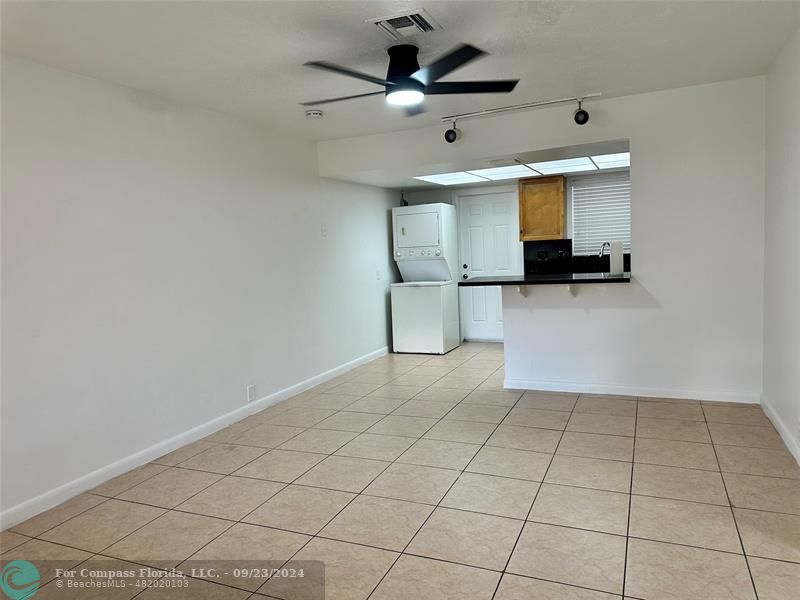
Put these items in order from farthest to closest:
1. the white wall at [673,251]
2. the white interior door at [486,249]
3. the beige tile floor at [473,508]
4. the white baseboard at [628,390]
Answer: the white interior door at [486,249]
the white baseboard at [628,390]
the white wall at [673,251]
the beige tile floor at [473,508]

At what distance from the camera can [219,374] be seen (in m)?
3.95

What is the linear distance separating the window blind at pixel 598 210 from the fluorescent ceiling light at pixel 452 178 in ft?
3.76

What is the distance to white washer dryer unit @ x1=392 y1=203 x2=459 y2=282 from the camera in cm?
644

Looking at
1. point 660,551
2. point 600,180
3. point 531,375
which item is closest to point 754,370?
point 531,375

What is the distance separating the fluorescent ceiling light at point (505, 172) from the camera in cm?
526

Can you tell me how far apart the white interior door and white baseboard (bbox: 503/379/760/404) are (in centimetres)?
208

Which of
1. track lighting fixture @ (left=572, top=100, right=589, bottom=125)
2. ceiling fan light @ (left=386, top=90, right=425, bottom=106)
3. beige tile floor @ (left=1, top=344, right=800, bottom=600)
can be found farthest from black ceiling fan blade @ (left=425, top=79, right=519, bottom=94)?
beige tile floor @ (left=1, top=344, right=800, bottom=600)

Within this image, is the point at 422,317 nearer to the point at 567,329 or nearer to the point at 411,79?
the point at 567,329

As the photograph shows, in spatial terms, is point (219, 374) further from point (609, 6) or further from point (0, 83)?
point (609, 6)

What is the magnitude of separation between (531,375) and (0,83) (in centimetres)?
416

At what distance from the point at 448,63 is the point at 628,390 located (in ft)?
10.1

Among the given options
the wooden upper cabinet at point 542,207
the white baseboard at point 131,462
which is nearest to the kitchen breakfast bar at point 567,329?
the wooden upper cabinet at point 542,207

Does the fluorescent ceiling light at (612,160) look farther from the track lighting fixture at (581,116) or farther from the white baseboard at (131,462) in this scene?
the white baseboard at (131,462)

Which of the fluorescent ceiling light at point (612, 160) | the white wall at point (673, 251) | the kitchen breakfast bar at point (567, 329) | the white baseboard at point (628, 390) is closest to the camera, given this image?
the white wall at point (673, 251)
